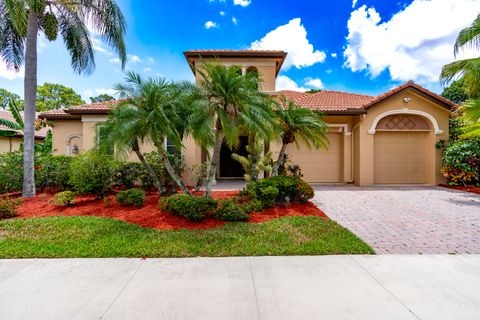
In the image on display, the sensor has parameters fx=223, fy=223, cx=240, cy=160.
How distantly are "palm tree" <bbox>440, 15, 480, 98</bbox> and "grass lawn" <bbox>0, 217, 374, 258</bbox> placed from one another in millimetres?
9128

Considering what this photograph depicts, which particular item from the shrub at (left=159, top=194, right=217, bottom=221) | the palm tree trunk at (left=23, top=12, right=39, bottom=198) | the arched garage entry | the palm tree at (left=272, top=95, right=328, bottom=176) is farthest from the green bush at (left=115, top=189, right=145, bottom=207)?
the arched garage entry

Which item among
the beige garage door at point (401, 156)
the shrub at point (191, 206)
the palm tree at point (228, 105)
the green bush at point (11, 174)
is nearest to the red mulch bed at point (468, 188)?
the beige garage door at point (401, 156)

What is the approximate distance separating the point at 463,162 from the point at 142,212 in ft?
47.5

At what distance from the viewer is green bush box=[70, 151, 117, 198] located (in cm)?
780

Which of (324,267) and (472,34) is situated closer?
(324,267)

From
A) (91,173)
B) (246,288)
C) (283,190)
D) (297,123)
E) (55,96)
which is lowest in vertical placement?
(246,288)

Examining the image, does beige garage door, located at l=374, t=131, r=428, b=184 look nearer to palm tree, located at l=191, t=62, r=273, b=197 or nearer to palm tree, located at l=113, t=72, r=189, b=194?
palm tree, located at l=191, t=62, r=273, b=197

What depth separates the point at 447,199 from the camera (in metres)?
9.01

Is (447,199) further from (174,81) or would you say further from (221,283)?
(174,81)

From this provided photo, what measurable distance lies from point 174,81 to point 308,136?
15.9 feet

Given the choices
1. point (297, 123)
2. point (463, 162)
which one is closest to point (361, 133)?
point (463, 162)

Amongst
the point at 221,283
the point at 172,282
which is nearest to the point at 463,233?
the point at 221,283

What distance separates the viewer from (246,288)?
325 centimetres

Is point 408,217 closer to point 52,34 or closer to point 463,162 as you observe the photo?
point 463,162
